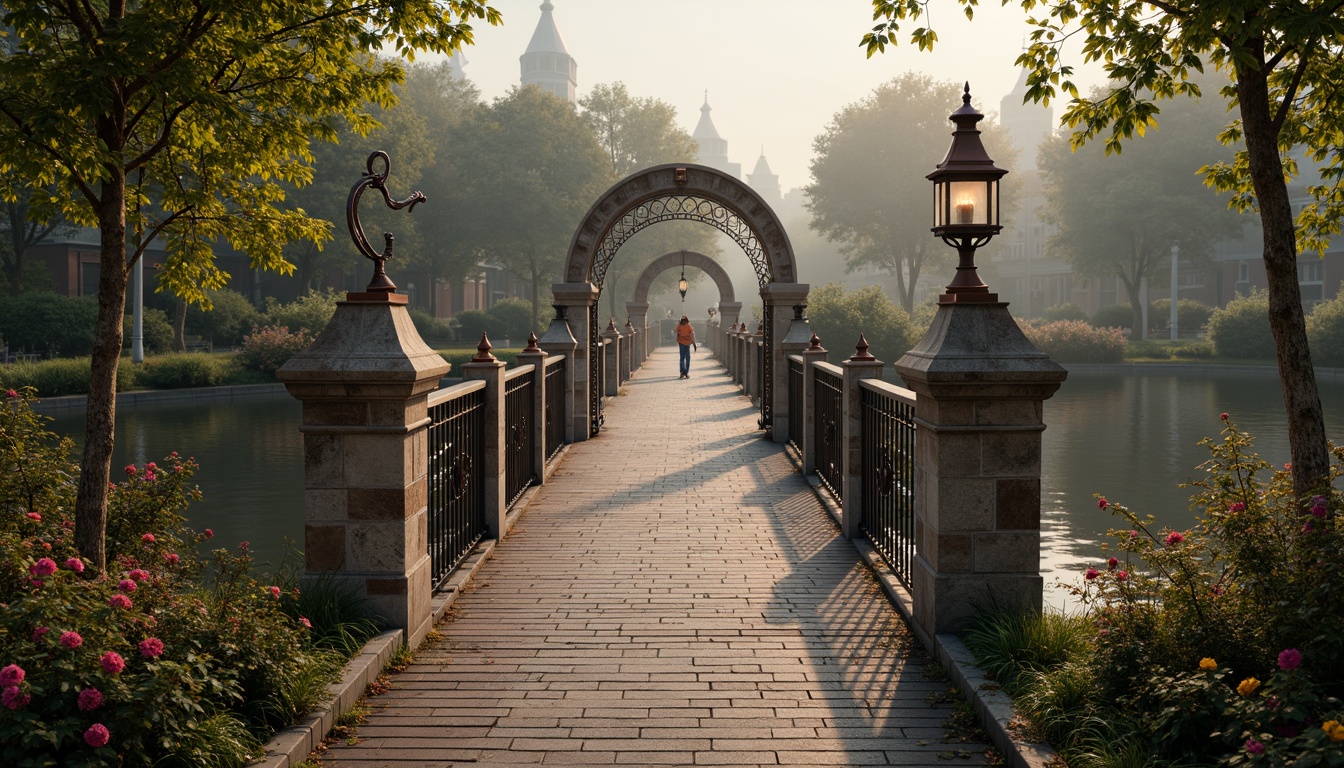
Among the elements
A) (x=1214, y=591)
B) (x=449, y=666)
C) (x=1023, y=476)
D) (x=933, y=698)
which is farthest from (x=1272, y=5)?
(x=449, y=666)

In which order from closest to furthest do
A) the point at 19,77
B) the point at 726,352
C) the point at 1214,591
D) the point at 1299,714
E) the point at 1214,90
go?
the point at 1299,714 < the point at 1214,591 < the point at 19,77 < the point at 726,352 < the point at 1214,90

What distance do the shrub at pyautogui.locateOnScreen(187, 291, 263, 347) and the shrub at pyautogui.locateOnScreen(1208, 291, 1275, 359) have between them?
37643 mm

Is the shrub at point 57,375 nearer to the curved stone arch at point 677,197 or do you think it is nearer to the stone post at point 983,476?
the curved stone arch at point 677,197

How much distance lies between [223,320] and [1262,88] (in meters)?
39.9

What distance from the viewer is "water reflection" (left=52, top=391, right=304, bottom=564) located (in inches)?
499

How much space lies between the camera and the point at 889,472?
26.2 feet

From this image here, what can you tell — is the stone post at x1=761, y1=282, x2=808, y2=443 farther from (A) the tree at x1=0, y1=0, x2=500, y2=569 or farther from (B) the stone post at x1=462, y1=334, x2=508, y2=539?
(A) the tree at x1=0, y1=0, x2=500, y2=569

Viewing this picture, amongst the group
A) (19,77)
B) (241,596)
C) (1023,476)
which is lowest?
(241,596)

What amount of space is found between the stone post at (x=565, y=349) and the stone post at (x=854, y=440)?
6935 mm

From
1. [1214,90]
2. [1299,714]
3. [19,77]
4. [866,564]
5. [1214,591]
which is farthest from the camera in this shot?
[1214,90]

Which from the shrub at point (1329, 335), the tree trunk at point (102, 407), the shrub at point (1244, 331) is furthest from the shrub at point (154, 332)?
the shrub at point (1244, 331)

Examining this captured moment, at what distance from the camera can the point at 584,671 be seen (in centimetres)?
602

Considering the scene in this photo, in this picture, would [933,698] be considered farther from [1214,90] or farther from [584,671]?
Result: [1214,90]

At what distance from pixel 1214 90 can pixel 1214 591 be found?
2287 inches
